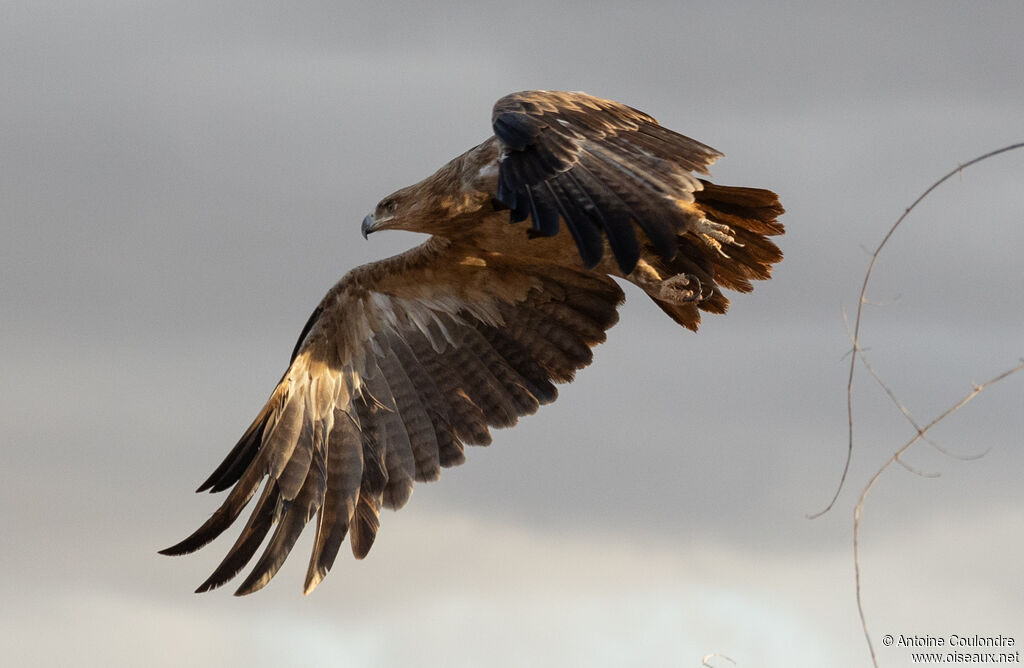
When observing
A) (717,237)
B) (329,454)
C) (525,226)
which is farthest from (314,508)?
(717,237)

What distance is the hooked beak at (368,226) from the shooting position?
26.6 ft

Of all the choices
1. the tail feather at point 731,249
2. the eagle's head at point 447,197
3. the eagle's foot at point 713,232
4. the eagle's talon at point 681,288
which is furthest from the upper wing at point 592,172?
the eagle's talon at point 681,288

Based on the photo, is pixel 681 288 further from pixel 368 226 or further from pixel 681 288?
pixel 368 226

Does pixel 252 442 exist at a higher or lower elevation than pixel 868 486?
higher

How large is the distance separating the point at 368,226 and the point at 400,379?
4.00 ft

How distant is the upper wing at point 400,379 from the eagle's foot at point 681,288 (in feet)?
3.06

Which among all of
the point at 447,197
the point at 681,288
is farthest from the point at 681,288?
the point at 447,197

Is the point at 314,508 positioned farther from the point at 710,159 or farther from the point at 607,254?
the point at 710,159

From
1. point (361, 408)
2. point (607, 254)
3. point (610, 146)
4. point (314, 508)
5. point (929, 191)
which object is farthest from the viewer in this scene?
point (361, 408)

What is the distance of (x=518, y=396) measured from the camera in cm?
860

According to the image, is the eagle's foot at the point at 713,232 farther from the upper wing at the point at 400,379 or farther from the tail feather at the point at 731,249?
the upper wing at the point at 400,379

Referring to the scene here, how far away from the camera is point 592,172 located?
5.97 metres

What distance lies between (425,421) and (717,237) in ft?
8.78

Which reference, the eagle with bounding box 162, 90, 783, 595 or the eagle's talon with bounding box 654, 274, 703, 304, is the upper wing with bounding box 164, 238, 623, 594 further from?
the eagle's talon with bounding box 654, 274, 703, 304
